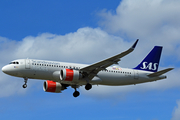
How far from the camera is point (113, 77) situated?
4512 centimetres

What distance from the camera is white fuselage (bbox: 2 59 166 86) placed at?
136 feet

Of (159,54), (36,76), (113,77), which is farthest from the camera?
(159,54)

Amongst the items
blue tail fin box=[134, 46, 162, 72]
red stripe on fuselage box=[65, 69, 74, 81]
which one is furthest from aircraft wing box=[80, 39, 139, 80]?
blue tail fin box=[134, 46, 162, 72]

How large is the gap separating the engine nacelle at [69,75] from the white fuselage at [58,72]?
75cm

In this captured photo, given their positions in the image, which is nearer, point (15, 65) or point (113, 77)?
point (15, 65)

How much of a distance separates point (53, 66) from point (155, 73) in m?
15.0

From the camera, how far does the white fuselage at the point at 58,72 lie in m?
41.4

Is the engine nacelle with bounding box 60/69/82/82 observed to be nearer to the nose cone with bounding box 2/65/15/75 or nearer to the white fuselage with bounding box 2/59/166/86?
the white fuselage with bounding box 2/59/166/86

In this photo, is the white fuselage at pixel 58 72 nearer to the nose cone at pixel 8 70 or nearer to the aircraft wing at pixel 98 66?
the nose cone at pixel 8 70

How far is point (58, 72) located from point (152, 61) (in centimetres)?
1607

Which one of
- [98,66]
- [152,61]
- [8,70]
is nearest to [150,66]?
[152,61]

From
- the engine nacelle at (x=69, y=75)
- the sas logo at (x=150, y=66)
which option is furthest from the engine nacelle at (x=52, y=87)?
the sas logo at (x=150, y=66)

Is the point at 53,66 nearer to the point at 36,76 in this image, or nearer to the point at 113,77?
the point at 36,76

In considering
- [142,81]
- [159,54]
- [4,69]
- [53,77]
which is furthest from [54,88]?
[159,54]
